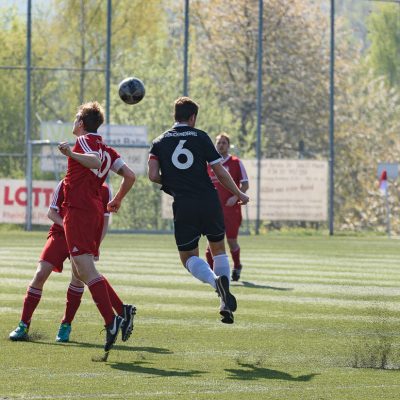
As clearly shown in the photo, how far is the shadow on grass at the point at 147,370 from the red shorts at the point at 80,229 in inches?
38.3

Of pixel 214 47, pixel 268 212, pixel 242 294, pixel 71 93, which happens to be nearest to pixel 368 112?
pixel 214 47

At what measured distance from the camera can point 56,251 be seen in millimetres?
12398

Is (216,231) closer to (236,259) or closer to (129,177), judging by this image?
(129,177)

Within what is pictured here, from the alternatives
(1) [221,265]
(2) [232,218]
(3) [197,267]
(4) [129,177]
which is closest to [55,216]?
(4) [129,177]

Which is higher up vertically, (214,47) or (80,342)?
(214,47)

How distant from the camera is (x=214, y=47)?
216 ft

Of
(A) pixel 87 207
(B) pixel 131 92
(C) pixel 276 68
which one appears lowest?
(A) pixel 87 207

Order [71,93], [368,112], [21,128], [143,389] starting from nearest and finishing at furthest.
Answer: [143,389]
[21,128]
[71,93]
[368,112]

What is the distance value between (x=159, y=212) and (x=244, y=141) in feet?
40.9

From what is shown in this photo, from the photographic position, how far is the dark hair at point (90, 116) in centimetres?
1107

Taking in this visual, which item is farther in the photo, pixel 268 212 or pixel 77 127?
pixel 268 212

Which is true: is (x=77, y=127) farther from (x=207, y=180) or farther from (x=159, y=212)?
(x=159, y=212)

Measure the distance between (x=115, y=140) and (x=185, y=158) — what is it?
3080cm

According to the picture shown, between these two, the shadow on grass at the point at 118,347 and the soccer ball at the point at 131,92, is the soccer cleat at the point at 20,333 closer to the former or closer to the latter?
the shadow on grass at the point at 118,347
